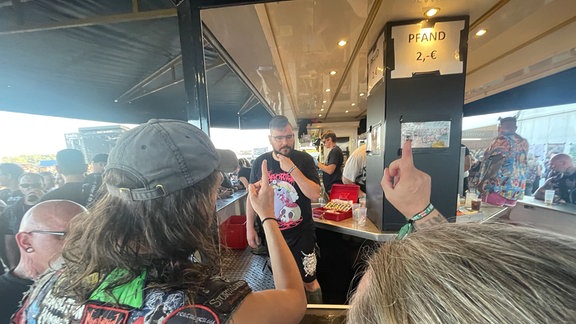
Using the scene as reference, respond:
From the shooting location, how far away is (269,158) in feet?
6.19

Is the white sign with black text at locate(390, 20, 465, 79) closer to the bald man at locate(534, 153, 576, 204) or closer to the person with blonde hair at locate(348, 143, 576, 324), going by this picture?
the person with blonde hair at locate(348, 143, 576, 324)

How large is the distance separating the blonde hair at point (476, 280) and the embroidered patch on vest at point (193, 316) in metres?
0.32

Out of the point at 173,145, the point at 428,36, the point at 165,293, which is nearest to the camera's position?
the point at 165,293

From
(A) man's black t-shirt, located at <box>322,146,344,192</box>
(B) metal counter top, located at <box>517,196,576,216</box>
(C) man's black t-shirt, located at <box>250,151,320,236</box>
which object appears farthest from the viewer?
(A) man's black t-shirt, located at <box>322,146,344,192</box>

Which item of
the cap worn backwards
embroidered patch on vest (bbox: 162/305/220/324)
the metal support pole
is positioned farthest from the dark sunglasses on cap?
embroidered patch on vest (bbox: 162/305/220/324)

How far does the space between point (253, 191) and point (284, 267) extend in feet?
1.35

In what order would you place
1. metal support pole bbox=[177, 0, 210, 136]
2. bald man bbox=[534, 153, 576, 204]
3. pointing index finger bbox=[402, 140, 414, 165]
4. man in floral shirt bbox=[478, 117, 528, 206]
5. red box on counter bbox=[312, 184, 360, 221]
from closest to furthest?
pointing index finger bbox=[402, 140, 414, 165] → metal support pole bbox=[177, 0, 210, 136] → red box on counter bbox=[312, 184, 360, 221] → man in floral shirt bbox=[478, 117, 528, 206] → bald man bbox=[534, 153, 576, 204]

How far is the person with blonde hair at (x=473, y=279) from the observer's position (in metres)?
0.25

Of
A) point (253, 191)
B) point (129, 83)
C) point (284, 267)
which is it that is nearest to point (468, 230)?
point (284, 267)

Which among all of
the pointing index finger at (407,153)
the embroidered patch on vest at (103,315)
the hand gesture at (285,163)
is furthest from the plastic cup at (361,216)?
the embroidered patch on vest at (103,315)

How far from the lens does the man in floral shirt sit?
286 centimetres

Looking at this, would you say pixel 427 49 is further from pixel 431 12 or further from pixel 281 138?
pixel 281 138

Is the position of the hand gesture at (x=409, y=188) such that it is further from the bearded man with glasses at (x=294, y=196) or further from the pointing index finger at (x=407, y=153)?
the bearded man with glasses at (x=294, y=196)

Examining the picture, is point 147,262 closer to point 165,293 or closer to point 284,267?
point 165,293
